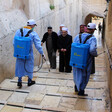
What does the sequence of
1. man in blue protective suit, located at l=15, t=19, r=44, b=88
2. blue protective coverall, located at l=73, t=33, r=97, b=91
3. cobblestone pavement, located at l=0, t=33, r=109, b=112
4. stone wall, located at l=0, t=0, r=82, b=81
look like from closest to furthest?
cobblestone pavement, located at l=0, t=33, r=109, b=112 → blue protective coverall, located at l=73, t=33, r=97, b=91 → man in blue protective suit, located at l=15, t=19, r=44, b=88 → stone wall, located at l=0, t=0, r=82, b=81

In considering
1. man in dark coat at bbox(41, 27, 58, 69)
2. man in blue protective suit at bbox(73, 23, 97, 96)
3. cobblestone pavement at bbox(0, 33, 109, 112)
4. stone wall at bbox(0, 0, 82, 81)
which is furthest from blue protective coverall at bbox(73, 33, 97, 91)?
man in dark coat at bbox(41, 27, 58, 69)

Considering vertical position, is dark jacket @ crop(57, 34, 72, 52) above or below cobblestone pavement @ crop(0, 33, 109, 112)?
above

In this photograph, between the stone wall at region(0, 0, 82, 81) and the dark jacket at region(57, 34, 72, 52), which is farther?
the dark jacket at region(57, 34, 72, 52)

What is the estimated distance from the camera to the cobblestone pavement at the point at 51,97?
11.4 ft

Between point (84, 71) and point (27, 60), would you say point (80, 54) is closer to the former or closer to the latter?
point (84, 71)

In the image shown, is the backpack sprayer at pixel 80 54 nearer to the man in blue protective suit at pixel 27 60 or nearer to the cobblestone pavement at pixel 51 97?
the cobblestone pavement at pixel 51 97

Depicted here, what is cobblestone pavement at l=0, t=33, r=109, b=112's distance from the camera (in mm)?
3469

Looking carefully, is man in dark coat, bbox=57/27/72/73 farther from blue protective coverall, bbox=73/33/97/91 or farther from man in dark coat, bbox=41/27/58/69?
blue protective coverall, bbox=73/33/97/91

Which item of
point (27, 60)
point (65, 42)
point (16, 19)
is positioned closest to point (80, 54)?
point (27, 60)

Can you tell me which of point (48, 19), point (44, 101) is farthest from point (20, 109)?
point (48, 19)

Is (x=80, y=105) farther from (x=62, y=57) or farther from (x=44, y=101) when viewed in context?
(x=62, y=57)

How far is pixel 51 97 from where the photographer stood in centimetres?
392

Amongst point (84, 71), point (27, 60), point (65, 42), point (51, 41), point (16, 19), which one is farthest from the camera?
point (51, 41)

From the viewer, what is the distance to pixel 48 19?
344 inches
